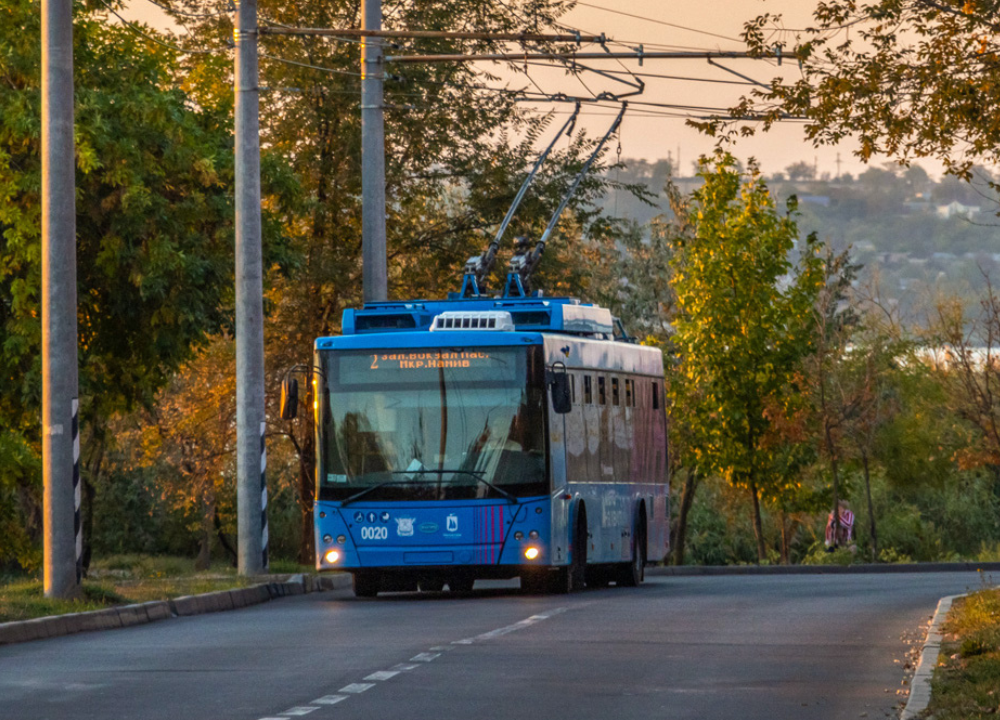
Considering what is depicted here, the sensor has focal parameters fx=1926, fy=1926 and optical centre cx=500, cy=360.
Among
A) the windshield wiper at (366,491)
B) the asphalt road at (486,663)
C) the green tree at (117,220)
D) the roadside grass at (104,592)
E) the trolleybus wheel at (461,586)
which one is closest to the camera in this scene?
the asphalt road at (486,663)

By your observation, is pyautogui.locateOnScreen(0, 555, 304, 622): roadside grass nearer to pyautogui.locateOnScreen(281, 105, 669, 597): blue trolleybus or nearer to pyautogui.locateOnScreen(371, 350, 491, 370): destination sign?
pyautogui.locateOnScreen(281, 105, 669, 597): blue trolleybus

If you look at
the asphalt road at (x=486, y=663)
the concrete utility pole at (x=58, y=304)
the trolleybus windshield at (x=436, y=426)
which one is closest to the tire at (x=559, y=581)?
the trolleybus windshield at (x=436, y=426)

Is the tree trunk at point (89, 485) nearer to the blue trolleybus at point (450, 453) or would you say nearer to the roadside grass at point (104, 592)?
the roadside grass at point (104, 592)

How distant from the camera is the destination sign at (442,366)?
859 inches

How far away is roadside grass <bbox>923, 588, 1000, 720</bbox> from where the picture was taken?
407 inches

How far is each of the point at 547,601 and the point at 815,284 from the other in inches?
876

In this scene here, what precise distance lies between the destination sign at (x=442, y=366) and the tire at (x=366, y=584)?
2.59 metres

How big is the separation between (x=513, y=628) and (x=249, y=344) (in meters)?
9.38

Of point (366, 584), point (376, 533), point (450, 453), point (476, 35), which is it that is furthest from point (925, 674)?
point (476, 35)

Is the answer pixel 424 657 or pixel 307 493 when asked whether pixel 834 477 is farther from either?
pixel 424 657

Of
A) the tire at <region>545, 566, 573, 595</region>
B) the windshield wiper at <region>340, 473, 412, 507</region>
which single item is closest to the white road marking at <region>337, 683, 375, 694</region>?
the windshield wiper at <region>340, 473, 412, 507</region>

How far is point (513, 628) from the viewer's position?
16.5m

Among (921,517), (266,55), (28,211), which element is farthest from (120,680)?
(921,517)

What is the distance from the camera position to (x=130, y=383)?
30891mm
